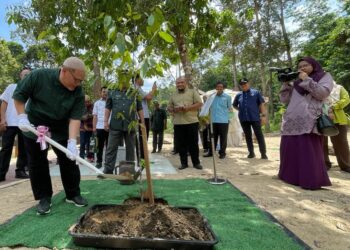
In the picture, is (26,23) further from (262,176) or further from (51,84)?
(262,176)

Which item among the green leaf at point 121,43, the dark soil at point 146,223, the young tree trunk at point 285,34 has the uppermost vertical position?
the young tree trunk at point 285,34

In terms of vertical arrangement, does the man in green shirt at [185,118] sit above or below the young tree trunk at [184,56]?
below

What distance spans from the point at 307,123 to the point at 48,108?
310cm

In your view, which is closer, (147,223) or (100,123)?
(147,223)

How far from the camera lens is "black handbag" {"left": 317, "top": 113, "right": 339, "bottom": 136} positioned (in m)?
4.32

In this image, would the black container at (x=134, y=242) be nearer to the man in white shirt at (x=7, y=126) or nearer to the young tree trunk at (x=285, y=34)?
the man in white shirt at (x=7, y=126)

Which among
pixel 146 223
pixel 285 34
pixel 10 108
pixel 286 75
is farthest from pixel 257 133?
pixel 285 34

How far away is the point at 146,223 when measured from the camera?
261 cm

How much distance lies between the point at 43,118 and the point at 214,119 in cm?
493

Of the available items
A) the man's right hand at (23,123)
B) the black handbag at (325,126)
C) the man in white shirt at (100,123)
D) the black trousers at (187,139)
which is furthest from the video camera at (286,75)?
the man in white shirt at (100,123)

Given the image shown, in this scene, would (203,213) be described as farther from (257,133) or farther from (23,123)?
(257,133)

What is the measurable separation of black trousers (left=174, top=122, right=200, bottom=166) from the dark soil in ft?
10.1

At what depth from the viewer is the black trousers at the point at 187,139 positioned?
6.05 meters

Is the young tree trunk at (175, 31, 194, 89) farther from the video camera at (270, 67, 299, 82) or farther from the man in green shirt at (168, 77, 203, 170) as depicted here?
the video camera at (270, 67, 299, 82)
